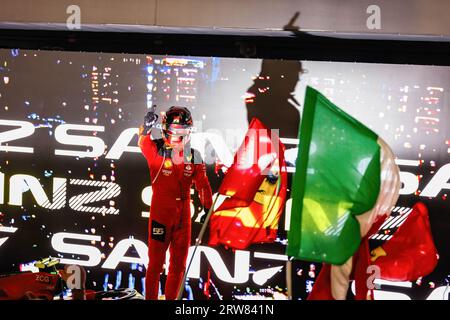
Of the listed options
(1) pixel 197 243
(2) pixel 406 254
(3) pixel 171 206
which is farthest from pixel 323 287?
(3) pixel 171 206

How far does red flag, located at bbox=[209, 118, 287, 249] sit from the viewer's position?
3502 mm

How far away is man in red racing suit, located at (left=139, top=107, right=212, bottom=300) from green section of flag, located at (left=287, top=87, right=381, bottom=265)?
0.86 metres

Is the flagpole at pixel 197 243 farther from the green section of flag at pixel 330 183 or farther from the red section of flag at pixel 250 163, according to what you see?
the green section of flag at pixel 330 183

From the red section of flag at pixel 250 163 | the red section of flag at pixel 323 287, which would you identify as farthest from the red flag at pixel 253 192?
the red section of flag at pixel 323 287

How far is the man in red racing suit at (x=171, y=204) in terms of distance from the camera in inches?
138

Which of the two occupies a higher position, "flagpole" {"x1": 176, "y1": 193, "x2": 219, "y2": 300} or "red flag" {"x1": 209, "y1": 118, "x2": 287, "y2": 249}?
"red flag" {"x1": 209, "y1": 118, "x2": 287, "y2": 249}

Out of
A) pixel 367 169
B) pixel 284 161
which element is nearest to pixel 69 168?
pixel 284 161

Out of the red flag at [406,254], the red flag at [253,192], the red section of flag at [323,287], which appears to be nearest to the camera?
the red section of flag at [323,287]

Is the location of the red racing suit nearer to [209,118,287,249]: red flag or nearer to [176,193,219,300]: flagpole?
[176,193,219,300]: flagpole

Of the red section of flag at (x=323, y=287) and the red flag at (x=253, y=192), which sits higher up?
the red flag at (x=253, y=192)

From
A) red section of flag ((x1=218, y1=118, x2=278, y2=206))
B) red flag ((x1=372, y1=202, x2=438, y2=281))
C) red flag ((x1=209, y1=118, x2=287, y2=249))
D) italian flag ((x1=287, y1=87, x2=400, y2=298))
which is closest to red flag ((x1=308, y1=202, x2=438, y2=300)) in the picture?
red flag ((x1=372, y1=202, x2=438, y2=281))
